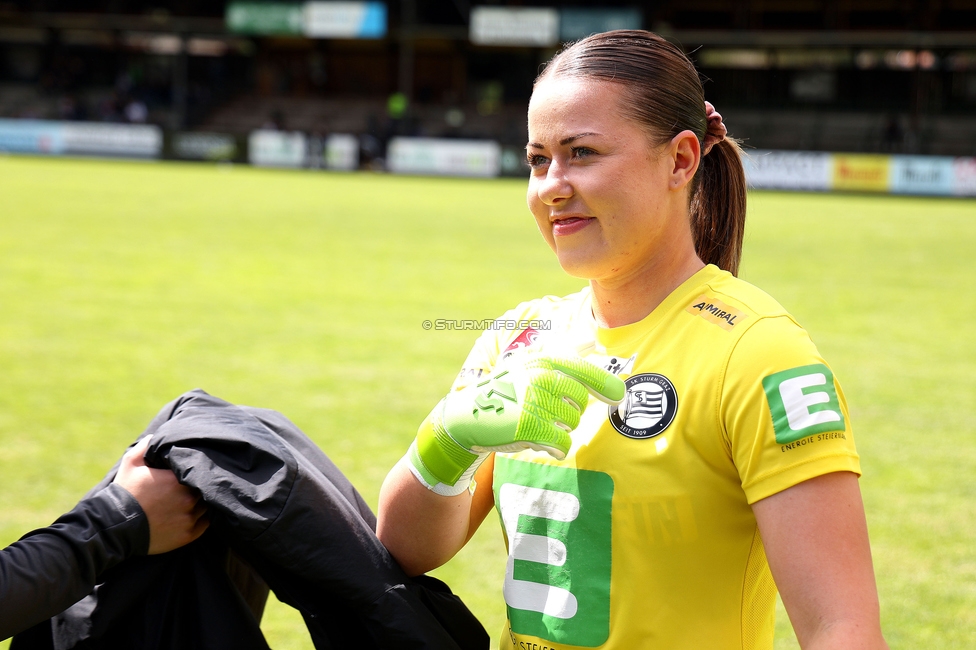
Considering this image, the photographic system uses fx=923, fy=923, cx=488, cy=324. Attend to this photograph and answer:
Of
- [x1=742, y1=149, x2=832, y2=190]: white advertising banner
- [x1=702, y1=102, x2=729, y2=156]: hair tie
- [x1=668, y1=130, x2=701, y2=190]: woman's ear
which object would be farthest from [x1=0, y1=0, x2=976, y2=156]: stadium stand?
[x1=668, y1=130, x2=701, y2=190]: woman's ear

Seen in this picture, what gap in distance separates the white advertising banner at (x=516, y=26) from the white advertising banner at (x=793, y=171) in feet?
33.6

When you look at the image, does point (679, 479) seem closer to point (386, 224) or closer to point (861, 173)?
point (386, 224)

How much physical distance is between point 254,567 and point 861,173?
86.1 ft

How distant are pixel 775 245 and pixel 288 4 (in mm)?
26327

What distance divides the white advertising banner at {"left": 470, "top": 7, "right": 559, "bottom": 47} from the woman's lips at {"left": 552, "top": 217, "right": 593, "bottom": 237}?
32.5 metres

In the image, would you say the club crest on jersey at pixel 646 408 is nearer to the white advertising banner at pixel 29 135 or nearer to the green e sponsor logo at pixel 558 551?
the green e sponsor logo at pixel 558 551

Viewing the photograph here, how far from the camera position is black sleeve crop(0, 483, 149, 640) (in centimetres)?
167

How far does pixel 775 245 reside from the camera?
1376cm

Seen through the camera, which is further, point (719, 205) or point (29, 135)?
point (29, 135)

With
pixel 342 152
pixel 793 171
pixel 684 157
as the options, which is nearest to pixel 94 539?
pixel 684 157

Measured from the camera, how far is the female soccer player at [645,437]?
1.47 meters

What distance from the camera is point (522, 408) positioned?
159 cm

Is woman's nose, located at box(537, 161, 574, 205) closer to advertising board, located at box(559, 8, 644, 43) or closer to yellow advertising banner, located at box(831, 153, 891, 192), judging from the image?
yellow advertising banner, located at box(831, 153, 891, 192)

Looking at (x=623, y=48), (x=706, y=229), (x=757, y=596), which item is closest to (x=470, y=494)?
(x=757, y=596)
